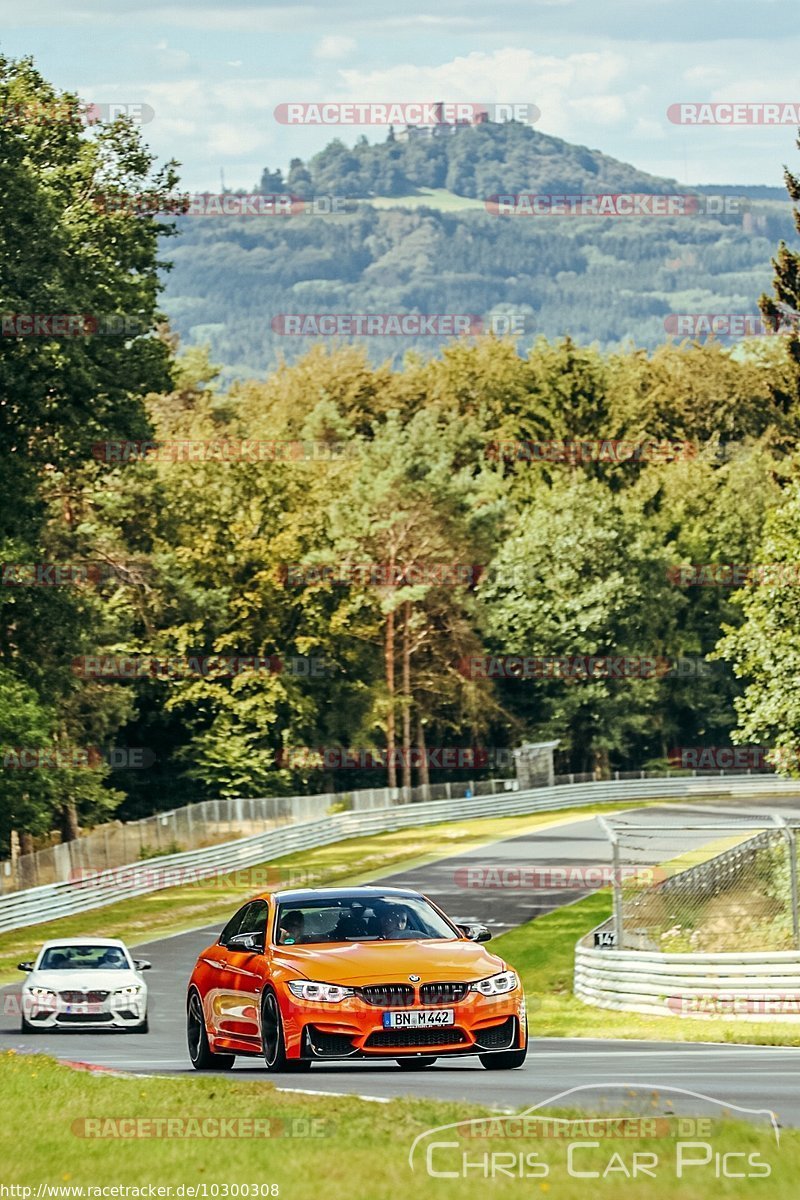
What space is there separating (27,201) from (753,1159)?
36.8m

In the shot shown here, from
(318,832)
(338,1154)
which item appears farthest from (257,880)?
(338,1154)

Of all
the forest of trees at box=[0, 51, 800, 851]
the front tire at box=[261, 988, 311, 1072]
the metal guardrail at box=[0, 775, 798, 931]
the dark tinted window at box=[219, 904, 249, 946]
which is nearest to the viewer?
the front tire at box=[261, 988, 311, 1072]

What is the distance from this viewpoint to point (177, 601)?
66.4m

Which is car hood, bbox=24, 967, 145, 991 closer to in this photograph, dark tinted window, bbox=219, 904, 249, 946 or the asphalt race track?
the asphalt race track

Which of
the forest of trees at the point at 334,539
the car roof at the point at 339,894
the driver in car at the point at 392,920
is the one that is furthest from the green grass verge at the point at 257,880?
the driver in car at the point at 392,920

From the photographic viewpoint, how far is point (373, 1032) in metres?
14.3

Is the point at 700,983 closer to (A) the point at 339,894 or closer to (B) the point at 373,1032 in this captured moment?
(A) the point at 339,894

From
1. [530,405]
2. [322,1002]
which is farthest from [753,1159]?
[530,405]

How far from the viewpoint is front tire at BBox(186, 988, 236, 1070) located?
A: 16297 millimetres

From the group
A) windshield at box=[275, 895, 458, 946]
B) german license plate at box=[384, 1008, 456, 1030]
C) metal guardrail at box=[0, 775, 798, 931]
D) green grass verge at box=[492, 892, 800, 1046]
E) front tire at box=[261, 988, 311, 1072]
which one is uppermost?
windshield at box=[275, 895, 458, 946]

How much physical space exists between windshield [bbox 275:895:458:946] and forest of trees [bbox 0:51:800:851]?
97.2ft

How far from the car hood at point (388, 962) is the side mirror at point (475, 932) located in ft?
1.40

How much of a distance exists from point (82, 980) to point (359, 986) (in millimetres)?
11483

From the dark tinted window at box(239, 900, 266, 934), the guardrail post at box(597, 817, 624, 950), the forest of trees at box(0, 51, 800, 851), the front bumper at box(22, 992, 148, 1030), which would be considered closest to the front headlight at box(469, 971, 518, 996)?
the dark tinted window at box(239, 900, 266, 934)
